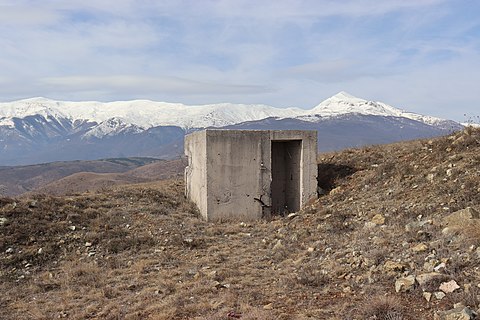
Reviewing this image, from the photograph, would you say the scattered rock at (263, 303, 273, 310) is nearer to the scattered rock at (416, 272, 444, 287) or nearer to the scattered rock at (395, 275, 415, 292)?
the scattered rock at (395, 275, 415, 292)

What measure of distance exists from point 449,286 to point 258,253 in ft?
12.2

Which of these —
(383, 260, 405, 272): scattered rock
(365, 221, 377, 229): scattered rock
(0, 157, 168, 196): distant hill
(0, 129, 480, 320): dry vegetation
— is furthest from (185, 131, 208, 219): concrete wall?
(0, 157, 168, 196): distant hill

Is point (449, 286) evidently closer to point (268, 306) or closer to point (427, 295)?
point (427, 295)

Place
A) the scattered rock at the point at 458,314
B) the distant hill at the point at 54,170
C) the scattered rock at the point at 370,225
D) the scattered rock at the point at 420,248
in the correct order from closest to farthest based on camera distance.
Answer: the scattered rock at the point at 458,314
the scattered rock at the point at 420,248
the scattered rock at the point at 370,225
the distant hill at the point at 54,170

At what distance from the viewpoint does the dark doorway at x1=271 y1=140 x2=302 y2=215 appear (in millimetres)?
12383

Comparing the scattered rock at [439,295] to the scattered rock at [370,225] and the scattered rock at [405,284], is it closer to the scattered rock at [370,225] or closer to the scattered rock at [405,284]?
the scattered rock at [405,284]

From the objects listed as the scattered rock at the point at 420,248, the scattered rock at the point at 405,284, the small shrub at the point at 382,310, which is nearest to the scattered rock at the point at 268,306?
the small shrub at the point at 382,310

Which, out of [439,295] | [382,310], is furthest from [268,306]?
[439,295]

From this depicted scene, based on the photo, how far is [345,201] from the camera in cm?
1045

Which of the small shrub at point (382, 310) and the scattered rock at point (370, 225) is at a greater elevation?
the scattered rock at point (370, 225)

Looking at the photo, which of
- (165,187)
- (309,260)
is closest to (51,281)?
(309,260)

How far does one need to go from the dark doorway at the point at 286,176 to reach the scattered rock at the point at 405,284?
6.62m

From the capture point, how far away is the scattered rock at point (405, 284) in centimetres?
531

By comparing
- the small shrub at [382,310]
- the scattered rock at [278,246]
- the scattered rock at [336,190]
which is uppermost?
the scattered rock at [336,190]
